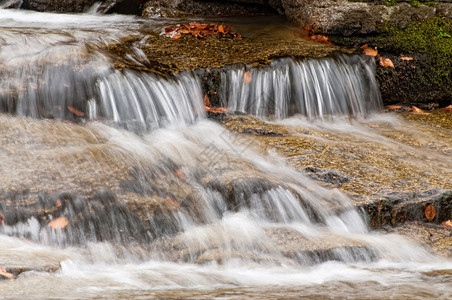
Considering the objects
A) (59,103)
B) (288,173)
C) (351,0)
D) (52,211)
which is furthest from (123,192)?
(351,0)

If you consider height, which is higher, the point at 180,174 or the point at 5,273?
the point at 180,174

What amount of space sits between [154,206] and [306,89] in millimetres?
3355

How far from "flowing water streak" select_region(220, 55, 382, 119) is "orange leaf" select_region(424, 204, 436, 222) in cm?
241

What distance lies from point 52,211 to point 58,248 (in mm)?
324

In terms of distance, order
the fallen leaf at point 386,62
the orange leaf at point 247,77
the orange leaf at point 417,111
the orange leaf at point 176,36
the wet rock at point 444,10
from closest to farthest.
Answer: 1. the orange leaf at point 247,77
2. the orange leaf at point 417,111
3. the orange leaf at point 176,36
4. the fallen leaf at point 386,62
5. the wet rock at point 444,10

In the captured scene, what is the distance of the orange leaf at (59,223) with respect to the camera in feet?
12.0

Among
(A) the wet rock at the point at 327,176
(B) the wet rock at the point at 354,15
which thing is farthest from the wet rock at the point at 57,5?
(A) the wet rock at the point at 327,176

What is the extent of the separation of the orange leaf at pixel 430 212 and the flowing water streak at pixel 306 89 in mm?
2414

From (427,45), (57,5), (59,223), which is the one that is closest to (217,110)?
(59,223)

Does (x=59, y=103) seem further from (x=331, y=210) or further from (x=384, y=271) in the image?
(x=384, y=271)

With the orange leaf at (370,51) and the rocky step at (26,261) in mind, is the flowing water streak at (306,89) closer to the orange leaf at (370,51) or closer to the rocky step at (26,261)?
the orange leaf at (370,51)

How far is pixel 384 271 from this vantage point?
11.7ft

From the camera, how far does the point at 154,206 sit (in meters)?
3.98

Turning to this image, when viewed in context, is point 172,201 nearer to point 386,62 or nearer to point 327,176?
point 327,176
